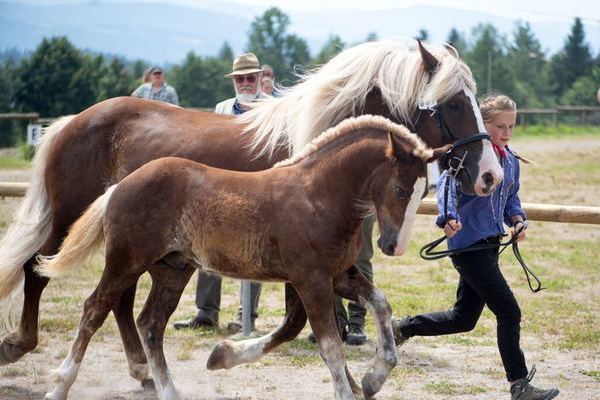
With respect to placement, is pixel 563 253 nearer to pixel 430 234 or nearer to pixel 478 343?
pixel 430 234

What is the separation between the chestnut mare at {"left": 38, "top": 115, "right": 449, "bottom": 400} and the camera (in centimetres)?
462

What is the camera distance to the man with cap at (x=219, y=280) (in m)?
7.56

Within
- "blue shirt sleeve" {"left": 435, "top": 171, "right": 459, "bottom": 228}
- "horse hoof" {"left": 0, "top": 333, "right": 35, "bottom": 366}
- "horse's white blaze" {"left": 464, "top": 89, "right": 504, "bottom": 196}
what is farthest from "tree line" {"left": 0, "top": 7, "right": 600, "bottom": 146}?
"horse hoof" {"left": 0, "top": 333, "right": 35, "bottom": 366}

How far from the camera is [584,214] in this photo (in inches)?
291

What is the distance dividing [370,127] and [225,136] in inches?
51.9

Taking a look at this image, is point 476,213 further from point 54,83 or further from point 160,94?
point 54,83

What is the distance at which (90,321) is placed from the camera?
16.8 ft

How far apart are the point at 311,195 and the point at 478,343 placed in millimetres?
2998

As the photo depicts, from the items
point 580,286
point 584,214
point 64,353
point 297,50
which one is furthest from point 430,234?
point 297,50

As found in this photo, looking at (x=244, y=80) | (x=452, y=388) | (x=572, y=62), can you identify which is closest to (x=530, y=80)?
(x=572, y=62)

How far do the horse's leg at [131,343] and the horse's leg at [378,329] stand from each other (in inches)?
61.4

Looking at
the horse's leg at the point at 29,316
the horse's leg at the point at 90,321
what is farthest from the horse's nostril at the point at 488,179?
the horse's leg at the point at 29,316

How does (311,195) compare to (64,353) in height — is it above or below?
above

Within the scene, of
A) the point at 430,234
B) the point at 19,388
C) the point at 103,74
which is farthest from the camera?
the point at 103,74
